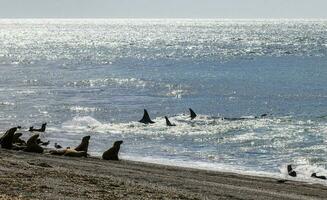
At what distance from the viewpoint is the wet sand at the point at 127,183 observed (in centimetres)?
1343

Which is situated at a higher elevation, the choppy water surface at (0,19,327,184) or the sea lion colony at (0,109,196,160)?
the choppy water surface at (0,19,327,184)

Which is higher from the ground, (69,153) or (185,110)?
(185,110)

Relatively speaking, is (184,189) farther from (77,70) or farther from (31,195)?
(77,70)

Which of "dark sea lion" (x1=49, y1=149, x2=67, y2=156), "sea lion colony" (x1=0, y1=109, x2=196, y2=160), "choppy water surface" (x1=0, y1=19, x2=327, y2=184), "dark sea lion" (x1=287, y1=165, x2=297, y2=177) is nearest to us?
"dark sea lion" (x1=287, y1=165, x2=297, y2=177)

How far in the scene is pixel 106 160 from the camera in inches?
925

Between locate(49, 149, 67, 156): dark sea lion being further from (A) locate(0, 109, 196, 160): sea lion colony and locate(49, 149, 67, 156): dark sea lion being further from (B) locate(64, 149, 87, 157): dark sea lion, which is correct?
(B) locate(64, 149, 87, 157): dark sea lion

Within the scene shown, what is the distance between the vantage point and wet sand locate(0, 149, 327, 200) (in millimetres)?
13430

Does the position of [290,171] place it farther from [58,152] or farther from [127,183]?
[127,183]

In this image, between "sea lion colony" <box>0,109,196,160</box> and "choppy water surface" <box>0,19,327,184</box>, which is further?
"choppy water surface" <box>0,19,327,184</box>

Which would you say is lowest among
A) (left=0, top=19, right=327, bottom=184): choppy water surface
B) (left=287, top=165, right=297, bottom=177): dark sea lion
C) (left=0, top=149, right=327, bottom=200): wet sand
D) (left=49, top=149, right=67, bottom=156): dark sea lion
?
(left=0, top=149, right=327, bottom=200): wet sand

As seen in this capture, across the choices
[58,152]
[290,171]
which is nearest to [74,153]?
[58,152]

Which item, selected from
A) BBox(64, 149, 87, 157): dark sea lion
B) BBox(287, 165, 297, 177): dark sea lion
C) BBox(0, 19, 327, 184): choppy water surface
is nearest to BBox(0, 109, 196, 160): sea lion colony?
BBox(64, 149, 87, 157): dark sea lion

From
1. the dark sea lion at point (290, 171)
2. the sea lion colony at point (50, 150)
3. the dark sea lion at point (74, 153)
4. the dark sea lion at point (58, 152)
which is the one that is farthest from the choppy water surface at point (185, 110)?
the dark sea lion at point (58, 152)

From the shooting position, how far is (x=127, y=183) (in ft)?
51.6
